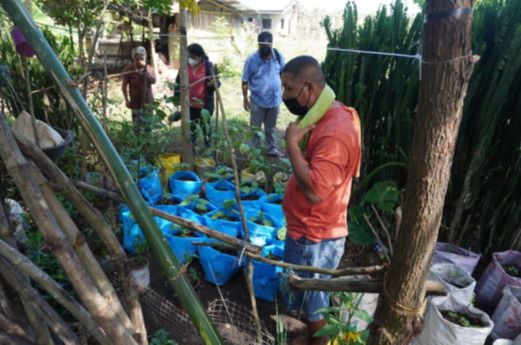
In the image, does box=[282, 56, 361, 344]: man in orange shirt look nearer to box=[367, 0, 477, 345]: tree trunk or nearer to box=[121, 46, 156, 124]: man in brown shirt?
box=[367, 0, 477, 345]: tree trunk

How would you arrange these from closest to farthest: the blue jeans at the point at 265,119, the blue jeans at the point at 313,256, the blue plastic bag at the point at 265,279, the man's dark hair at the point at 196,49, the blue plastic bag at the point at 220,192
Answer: the blue jeans at the point at 313,256
the blue plastic bag at the point at 265,279
the blue plastic bag at the point at 220,192
the man's dark hair at the point at 196,49
the blue jeans at the point at 265,119

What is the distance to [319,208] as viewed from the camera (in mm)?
1865

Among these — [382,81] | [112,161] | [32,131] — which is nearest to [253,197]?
[382,81]

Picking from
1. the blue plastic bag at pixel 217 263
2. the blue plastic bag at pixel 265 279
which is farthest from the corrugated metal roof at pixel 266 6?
the blue plastic bag at pixel 265 279

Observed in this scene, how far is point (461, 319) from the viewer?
2111 millimetres

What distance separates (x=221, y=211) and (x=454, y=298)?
203cm

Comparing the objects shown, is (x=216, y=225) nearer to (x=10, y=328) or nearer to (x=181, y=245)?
(x=181, y=245)

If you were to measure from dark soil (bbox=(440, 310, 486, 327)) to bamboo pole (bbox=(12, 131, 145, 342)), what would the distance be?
6.12 ft

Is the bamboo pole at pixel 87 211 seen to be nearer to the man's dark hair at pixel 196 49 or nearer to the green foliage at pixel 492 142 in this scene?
the green foliage at pixel 492 142

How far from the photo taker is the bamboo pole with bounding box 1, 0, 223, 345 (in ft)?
2.90

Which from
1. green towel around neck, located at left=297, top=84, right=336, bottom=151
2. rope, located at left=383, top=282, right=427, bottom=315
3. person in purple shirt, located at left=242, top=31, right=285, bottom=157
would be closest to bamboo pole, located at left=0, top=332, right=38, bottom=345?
rope, located at left=383, top=282, right=427, bottom=315

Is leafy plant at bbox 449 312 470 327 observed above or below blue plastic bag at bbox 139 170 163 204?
below

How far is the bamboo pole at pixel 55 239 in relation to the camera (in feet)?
3.17

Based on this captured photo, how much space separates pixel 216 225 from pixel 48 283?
2106 mm
